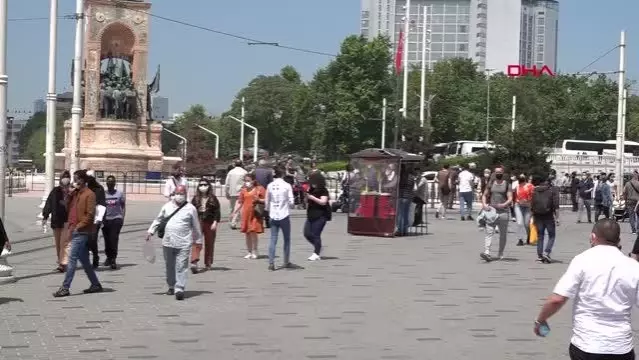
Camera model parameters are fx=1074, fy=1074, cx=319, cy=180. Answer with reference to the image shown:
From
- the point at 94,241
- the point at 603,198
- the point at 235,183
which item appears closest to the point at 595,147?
the point at 603,198

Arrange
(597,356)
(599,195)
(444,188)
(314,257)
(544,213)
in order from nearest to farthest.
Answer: (597,356) < (314,257) < (544,213) < (599,195) < (444,188)

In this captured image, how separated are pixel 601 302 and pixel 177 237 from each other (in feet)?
27.2

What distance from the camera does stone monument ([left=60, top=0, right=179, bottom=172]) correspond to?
4959 centimetres

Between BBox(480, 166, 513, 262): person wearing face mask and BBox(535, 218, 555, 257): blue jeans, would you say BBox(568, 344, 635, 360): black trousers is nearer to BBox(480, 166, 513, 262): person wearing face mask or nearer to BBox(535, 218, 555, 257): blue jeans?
BBox(480, 166, 513, 262): person wearing face mask

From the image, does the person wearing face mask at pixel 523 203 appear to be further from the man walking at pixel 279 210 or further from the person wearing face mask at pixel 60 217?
the person wearing face mask at pixel 60 217

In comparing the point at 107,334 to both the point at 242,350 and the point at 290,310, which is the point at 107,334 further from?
the point at 290,310

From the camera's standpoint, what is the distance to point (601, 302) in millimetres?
6270

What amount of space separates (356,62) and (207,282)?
77.1 meters

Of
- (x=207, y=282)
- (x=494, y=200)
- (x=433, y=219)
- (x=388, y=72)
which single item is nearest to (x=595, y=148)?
(x=388, y=72)

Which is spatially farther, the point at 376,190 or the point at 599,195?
the point at 599,195

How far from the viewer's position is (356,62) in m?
91.5

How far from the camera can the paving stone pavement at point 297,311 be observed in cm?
1005

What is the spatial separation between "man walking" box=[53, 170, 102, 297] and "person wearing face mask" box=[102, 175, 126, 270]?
2373 millimetres

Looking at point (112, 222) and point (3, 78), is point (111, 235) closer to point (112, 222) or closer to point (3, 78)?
point (112, 222)
